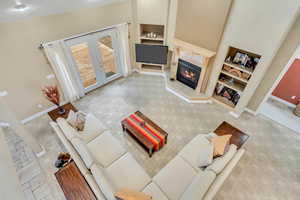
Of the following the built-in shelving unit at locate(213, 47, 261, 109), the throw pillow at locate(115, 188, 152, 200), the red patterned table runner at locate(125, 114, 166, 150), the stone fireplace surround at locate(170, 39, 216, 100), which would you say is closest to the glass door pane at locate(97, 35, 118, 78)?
the stone fireplace surround at locate(170, 39, 216, 100)

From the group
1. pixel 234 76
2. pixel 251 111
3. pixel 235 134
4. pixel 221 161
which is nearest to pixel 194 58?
pixel 234 76

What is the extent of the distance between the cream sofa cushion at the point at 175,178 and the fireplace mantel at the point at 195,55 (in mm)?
2928

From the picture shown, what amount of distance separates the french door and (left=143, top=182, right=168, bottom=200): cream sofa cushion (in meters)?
3.90

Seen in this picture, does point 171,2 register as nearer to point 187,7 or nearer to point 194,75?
point 187,7

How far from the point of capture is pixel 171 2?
15.5 feet

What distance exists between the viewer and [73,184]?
2.51m

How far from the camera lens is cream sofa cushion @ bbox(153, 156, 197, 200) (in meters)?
2.66

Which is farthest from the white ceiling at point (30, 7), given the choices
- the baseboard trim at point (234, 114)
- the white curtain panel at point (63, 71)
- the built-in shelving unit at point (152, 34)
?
the baseboard trim at point (234, 114)

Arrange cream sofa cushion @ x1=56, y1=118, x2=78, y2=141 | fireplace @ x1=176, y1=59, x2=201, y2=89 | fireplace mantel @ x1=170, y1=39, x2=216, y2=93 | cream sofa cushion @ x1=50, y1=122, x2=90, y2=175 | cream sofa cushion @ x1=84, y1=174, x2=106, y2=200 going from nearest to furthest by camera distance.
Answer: cream sofa cushion @ x1=84, y1=174, x2=106, y2=200
cream sofa cushion @ x1=50, y1=122, x2=90, y2=175
cream sofa cushion @ x1=56, y1=118, x2=78, y2=141
fireplace mantel @ x1=170, y1=39, x2=216, y2=93
fireplace @ x1=176, y1=59, x2=201, y2=89

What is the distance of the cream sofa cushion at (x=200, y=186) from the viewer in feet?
7.10

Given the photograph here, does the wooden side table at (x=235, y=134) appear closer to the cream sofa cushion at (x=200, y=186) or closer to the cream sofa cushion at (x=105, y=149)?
the cream sofa cushion at (x=200, y=186)

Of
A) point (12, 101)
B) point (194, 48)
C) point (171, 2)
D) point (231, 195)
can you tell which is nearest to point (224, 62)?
point (194, 48)

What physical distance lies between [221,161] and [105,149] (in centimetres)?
217

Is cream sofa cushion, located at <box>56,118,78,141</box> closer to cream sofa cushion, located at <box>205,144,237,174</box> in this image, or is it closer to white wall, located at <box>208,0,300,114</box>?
cream sofa cushion, located at <box>205,144,237,174</box>
